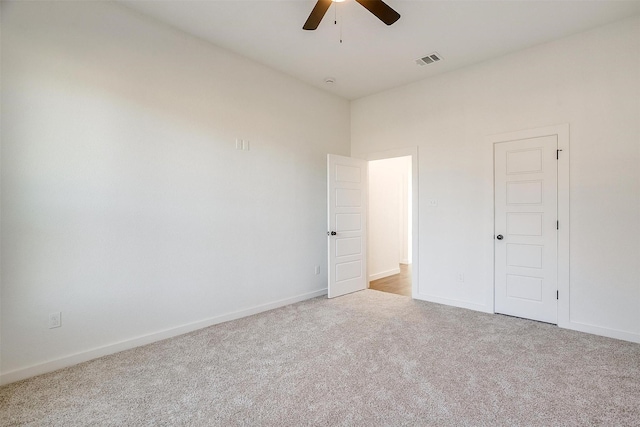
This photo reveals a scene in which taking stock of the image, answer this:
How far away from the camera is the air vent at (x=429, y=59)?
3665 millimetres

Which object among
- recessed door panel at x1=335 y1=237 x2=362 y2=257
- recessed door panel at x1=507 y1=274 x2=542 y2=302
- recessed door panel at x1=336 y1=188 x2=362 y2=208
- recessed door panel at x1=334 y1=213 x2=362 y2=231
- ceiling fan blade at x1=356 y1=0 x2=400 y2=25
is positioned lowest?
recessed door panel at x1=507 y1=274 x2=542 y2=302

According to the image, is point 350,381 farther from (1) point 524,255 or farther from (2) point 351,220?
(2) point 351,220

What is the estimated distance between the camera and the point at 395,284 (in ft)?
17.6

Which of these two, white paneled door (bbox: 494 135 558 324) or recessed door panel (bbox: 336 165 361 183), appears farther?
recessed door panel (bbox: 336 165 361 183)

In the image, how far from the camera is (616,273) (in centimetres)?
301

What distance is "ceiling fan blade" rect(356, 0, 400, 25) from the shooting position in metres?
2.26

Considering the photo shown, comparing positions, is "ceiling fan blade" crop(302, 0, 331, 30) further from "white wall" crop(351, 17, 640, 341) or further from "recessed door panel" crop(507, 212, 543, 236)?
"recessed door panel" crop(507, 212, 543, 236)

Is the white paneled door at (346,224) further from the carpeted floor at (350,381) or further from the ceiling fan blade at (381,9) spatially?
the ceiling fan blade at (381,9)

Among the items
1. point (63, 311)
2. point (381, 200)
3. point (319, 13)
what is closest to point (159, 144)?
point (63, 311)

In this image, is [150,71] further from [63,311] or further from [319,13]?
[63,311]

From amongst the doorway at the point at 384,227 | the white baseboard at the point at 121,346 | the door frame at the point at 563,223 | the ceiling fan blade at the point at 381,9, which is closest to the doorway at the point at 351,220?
the doorway at the point at 384,227

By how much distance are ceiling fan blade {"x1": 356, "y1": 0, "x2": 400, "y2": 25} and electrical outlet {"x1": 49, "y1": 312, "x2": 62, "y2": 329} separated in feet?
11.2

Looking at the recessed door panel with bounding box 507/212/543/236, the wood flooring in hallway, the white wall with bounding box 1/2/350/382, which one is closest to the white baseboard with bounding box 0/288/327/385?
the white wall with bounding box 1/2/350/382

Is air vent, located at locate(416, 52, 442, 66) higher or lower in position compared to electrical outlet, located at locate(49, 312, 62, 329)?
higher
